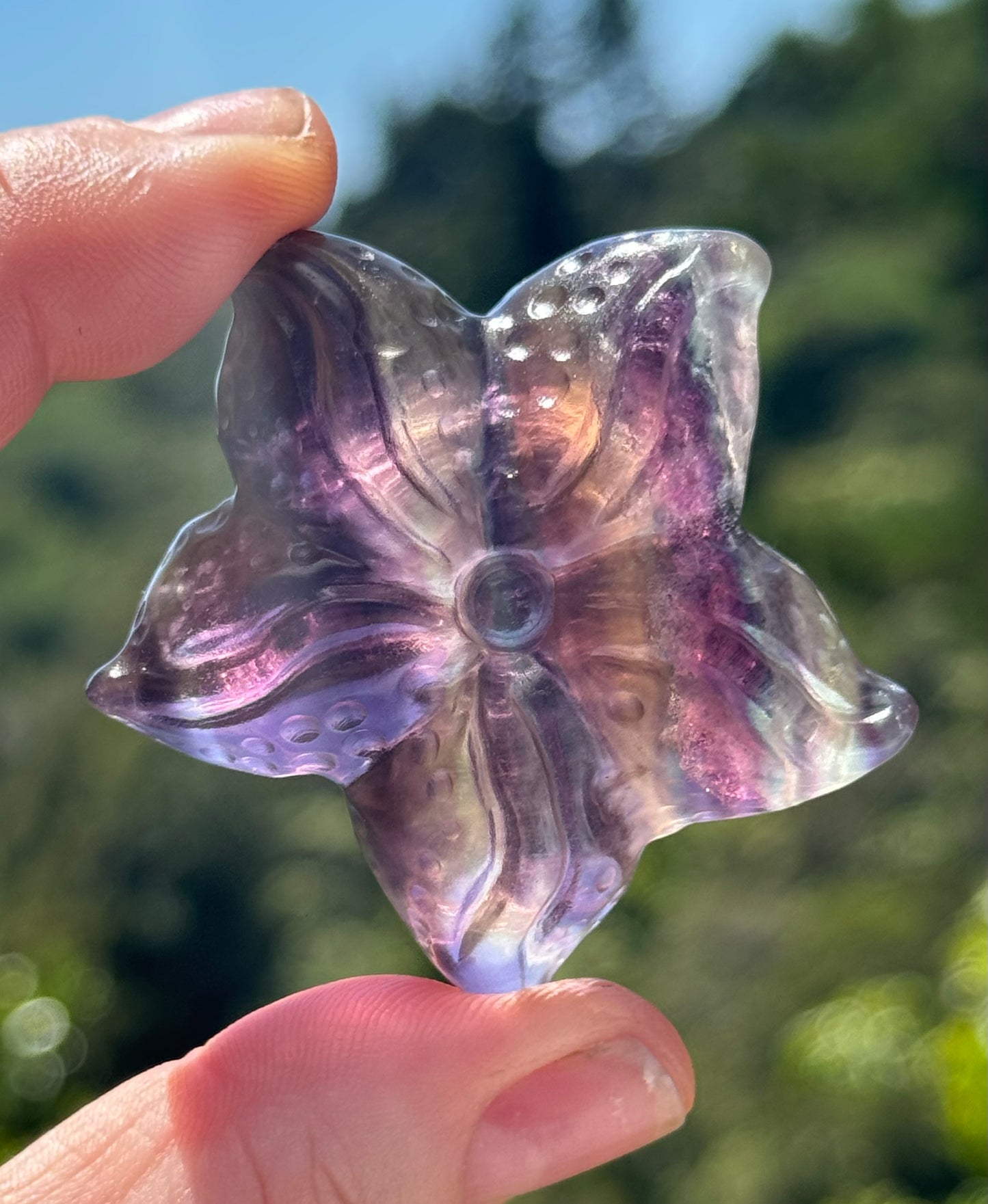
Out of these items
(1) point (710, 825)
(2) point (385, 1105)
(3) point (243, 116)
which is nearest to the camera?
(2) point (385, 1105)

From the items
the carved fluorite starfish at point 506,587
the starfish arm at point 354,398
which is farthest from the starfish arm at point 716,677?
the starfish arm at point 354,398

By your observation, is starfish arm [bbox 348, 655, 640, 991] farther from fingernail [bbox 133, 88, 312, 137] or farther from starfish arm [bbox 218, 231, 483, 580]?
fingernail [bbox 133, 88, 312, 137]

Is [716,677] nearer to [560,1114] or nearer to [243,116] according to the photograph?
[560,1114]

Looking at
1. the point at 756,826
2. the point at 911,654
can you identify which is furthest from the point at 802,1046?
the point at 911,654

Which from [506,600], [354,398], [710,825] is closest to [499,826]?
[506,600]

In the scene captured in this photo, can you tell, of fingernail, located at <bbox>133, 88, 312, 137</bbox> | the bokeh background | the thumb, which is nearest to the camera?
the thumb

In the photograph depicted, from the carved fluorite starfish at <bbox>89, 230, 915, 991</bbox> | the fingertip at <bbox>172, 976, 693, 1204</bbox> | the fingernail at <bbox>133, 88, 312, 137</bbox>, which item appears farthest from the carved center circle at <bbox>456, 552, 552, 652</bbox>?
the fingernail at <bbox>133, 88, 312, 137</bbox>
